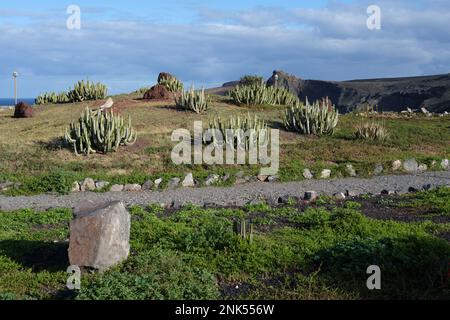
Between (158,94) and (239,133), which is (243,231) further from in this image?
(158,94)

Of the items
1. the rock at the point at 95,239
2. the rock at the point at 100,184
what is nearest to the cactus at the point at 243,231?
the rock at the point at 95,239

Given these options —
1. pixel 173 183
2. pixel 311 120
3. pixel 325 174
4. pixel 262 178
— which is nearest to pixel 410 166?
pixel 325 174

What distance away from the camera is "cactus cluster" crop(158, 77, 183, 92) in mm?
27292

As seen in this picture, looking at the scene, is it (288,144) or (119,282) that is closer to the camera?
(119,282)

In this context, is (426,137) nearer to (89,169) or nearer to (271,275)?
(89,169)

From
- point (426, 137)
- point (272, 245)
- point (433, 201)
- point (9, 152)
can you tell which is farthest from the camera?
point (426, 137)

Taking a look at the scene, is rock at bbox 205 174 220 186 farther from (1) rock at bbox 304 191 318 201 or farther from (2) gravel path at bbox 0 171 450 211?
(1) rock at bbox 304 191 318 201

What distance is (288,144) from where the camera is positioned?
18.3 meters

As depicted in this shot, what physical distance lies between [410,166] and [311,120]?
391 centimetres

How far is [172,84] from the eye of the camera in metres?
27.9

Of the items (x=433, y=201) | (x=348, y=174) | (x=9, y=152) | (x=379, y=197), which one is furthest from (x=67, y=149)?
(x=433, y=201)

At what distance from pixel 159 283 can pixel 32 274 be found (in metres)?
1.98

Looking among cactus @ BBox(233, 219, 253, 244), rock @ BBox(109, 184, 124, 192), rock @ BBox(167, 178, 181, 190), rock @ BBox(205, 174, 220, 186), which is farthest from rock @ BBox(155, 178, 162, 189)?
cactus @ BBox(233, 219, 253, 244)

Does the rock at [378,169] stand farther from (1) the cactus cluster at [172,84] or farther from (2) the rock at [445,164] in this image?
(1) the cactus cluster at [172,84]
